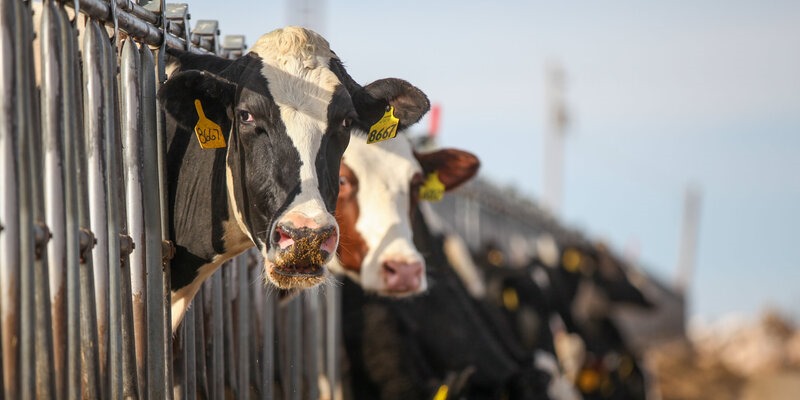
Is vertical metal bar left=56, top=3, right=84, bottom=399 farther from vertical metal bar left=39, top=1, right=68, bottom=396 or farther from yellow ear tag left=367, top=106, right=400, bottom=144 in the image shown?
yellow ear tag left=367, top=106, right=400, bottom=144

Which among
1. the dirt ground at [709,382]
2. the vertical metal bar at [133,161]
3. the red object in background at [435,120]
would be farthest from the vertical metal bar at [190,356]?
the dirt ground at [709,382]

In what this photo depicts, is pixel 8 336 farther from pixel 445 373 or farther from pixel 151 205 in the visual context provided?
pixel 445 373

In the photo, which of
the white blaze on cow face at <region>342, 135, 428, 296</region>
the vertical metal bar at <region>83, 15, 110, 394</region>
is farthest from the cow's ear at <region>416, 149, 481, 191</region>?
the vertical metal bar at <region>83, 15, 110, 394</region>

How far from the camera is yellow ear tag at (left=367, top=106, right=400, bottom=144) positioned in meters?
5.68

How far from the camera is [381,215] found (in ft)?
26.6

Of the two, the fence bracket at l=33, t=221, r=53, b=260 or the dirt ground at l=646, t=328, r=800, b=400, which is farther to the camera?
the dirt ground at l=646, t=328, r=800, b=400

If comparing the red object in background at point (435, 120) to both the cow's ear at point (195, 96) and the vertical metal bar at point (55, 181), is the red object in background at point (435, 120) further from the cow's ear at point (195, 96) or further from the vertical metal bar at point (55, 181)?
the vertical metal bar at point (55, 181)

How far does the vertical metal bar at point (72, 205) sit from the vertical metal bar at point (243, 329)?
1.91 metres

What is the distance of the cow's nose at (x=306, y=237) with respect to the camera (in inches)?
189

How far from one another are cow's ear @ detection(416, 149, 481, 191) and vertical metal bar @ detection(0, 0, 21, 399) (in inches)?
185

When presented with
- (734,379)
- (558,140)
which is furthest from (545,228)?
(558,140)

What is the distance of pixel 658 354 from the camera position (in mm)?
27328

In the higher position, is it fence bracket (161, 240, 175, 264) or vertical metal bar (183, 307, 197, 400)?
fence bracket (161, 240, 175, 264)

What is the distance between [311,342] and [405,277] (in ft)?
2.26
